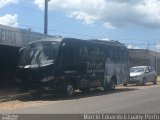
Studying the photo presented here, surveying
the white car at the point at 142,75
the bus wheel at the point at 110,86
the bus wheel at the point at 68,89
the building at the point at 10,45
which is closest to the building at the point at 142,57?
the white car at the point at 142,75

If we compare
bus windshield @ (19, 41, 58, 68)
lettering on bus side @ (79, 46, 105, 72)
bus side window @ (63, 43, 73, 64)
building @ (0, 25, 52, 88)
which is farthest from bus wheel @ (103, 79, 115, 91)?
bus windshield @ (19, 41, 58, 68)

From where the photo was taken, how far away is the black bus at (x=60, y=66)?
951 inches

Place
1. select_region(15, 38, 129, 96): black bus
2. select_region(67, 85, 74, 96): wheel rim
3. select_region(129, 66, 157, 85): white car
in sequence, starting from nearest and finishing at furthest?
1. select_region(15, 38, 129, 96): black bus
2. select_region(67, 85, 74, 96): wheel rim
3. select_region(129, 66, 157, 85): white car

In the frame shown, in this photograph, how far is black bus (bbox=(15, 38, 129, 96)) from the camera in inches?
951

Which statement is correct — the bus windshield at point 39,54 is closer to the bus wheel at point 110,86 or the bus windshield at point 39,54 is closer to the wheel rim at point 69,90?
the wheel rim at point 69,90

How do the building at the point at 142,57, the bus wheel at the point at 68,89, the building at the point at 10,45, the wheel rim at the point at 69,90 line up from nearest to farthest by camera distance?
1. the bus wheel at the point at 68,89
2. the wheel rim at the point at 69,90
3. the building at the point at 10,45
4. the building at the point at 142,57

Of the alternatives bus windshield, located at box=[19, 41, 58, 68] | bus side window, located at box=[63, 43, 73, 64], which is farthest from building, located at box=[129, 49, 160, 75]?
bus windshield, located at box=[19, 41, 58, 68]

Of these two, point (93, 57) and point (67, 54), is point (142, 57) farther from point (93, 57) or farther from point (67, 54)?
point (67, 54)

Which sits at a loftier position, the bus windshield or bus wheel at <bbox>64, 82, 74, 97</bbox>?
the bus windshield

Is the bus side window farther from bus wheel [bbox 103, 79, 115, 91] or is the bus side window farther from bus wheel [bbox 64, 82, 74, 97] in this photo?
bus wheel [bbox 103, 79, 115, 91]

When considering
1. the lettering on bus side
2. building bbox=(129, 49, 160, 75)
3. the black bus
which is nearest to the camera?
the black bus

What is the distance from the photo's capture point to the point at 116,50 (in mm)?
31109

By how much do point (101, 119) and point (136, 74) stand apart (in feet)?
74.9

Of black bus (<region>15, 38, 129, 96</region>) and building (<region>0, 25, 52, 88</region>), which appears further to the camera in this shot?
building (<region>0, 25, 52, 88</region>)
